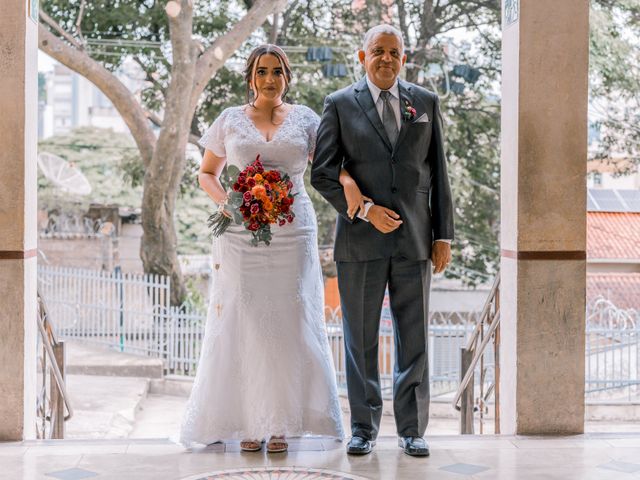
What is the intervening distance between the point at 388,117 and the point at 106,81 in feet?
31.4

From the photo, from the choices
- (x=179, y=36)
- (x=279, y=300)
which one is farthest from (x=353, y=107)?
(x=179, y=36)

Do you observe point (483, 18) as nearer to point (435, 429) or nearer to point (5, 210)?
point (435, 429)

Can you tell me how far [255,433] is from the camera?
3.60 meters

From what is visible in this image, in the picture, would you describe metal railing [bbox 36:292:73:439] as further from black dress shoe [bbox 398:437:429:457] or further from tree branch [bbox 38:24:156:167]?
tree branch [bbox 38:24:156:167]

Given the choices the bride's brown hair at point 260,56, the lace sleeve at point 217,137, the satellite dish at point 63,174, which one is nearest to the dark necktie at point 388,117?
the bride's brown hair at point 260,56

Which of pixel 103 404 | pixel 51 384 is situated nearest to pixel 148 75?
pixel 103 404

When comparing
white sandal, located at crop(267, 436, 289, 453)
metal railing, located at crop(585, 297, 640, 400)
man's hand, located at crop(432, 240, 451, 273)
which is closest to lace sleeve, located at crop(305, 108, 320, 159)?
man's hand, located at crop(432, 240, 451, 273)

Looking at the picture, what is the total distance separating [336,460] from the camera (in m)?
3.46

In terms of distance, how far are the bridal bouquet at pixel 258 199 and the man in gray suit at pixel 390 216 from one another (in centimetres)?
15

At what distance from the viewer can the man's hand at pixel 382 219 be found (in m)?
3.33

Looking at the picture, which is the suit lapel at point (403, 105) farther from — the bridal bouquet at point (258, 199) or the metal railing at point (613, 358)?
the metal railing at point (613, 358)

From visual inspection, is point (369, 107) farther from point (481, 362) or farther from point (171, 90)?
point (171, 90)

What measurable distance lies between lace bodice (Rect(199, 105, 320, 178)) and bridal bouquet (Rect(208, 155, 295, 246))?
0.34 feet

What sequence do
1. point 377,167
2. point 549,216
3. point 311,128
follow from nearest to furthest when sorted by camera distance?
1. point 377,167
2. point 311,128
3. point 549,216
